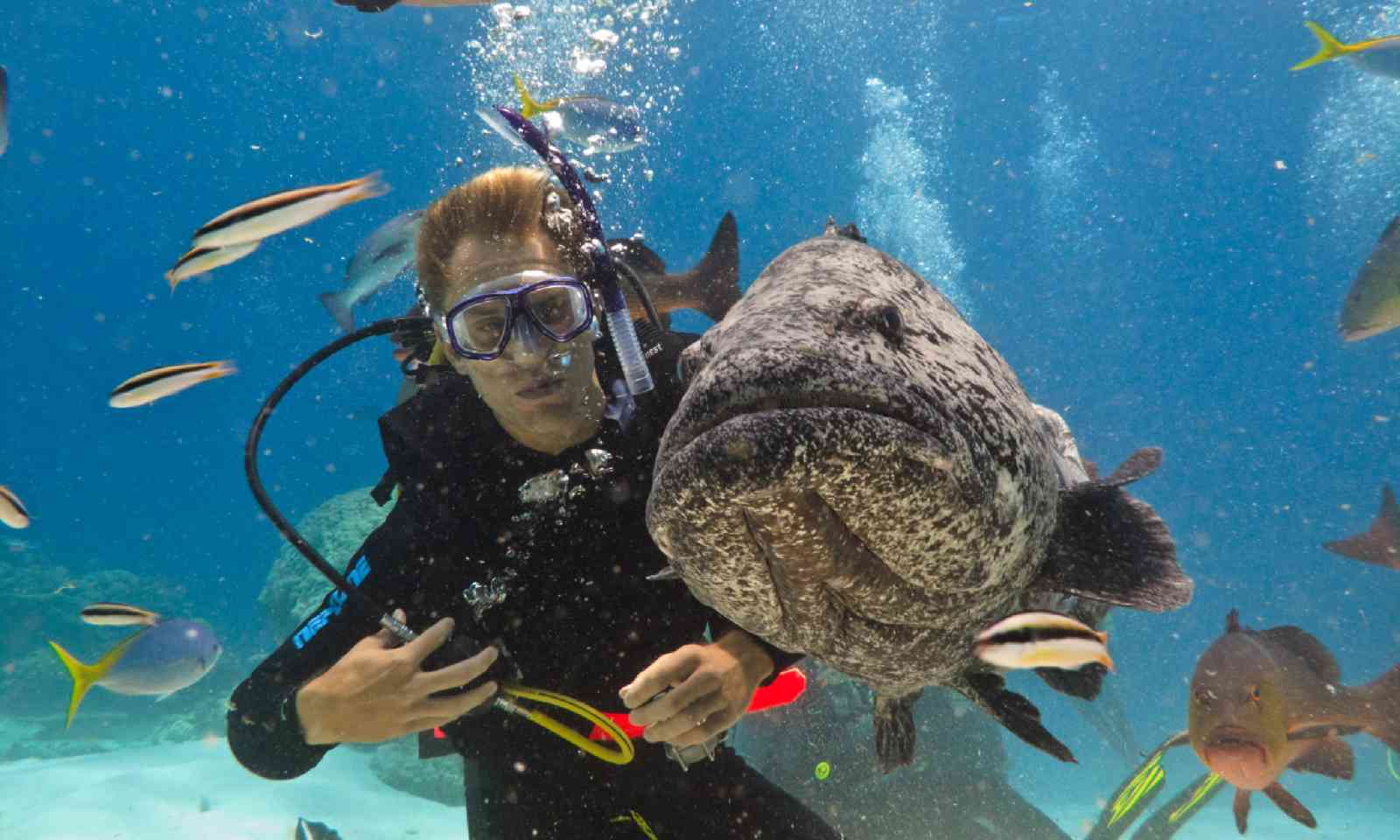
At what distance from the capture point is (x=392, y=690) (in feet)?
7.63

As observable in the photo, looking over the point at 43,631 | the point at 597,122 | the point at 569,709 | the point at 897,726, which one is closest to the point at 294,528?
the point at 569,709

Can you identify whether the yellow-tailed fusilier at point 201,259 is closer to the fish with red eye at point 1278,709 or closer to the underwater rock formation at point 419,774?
the fish with red eye at point 1278,709

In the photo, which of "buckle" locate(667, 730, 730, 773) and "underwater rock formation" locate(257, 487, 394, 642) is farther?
"underwater rock formation" locate(257, 487, 394, 642)

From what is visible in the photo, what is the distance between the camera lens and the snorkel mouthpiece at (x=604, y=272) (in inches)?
118

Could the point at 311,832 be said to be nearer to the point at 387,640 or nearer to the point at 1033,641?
the point at 387,640

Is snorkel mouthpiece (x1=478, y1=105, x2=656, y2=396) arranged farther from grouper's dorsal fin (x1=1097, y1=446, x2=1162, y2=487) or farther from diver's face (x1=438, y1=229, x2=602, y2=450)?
grouper's dorsal fin (x1=1097, y1=446, x2=1162, y2=487)

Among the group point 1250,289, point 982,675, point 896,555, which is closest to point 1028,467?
point 896,555

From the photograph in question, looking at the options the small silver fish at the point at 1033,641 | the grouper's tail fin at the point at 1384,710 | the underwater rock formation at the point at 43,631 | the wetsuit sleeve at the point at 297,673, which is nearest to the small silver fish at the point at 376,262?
the wetsuit sleeve at the point at 297,673

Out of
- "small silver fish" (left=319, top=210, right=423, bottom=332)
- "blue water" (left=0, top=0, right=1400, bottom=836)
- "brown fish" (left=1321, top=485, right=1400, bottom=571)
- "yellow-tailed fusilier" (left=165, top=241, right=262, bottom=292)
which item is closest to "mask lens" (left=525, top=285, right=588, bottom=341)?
"yellow-tailed fusilier" (left=165, top=241, right=262, bottom=292)

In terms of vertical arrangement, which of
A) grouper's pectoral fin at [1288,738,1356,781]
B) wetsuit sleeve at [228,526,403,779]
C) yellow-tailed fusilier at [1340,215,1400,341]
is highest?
yellow-tailed fusilier at [1340,215,1400,341]

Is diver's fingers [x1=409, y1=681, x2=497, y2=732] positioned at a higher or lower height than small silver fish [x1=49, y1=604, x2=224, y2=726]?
higher

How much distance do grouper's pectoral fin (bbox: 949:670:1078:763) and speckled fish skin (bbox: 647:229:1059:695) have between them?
0.42 m

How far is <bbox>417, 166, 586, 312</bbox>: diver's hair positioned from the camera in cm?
363

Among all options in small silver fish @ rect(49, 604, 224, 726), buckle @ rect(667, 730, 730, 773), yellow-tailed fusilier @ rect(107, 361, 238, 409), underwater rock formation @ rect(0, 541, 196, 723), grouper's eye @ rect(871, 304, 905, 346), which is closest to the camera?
grouper's eye @ rect(871, 304, 905, 346)
